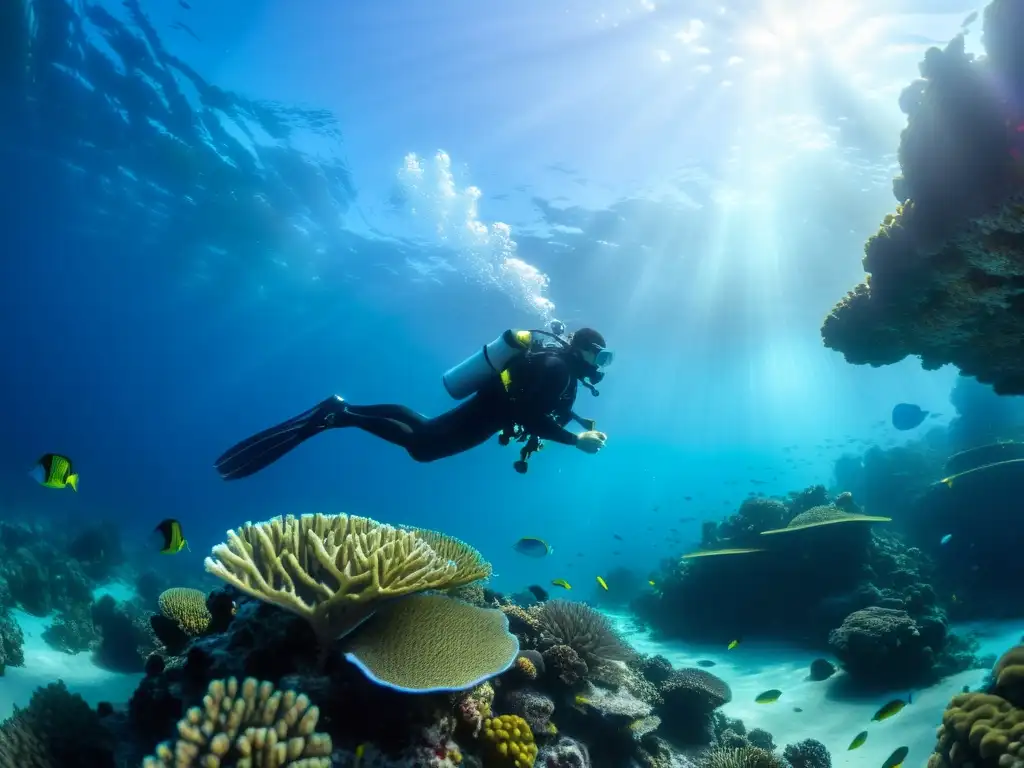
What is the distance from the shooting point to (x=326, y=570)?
3.61 m

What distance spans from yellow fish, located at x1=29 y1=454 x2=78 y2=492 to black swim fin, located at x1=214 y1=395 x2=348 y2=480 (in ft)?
4.79

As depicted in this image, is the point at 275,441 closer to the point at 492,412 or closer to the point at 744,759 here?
the point at 492,412

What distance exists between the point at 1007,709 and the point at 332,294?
3938cm

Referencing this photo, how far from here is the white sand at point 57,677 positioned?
7324 millimetres

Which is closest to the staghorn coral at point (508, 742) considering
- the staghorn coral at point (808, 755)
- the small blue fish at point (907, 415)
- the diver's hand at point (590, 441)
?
the diver's hand at point (590, 441)

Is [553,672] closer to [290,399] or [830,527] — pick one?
[830,527]

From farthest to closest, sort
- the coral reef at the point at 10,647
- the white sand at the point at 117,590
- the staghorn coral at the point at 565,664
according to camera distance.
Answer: the white sand at the point at 117,590, the coral reef at the point at 10,647, the staghorn coral at the point at 565,664

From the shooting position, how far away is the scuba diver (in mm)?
6812

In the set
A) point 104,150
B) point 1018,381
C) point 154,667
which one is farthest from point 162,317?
point 1018,381

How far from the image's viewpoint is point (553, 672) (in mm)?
5297

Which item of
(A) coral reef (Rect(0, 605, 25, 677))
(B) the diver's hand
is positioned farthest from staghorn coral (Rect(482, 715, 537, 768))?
(A) coral reef (Rect(0, 605, 25, 677))

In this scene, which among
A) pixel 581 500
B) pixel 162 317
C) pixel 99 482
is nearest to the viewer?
pixel 162 317

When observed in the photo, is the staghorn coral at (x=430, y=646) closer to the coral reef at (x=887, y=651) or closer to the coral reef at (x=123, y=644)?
the coral reef at (x=887, y=651)

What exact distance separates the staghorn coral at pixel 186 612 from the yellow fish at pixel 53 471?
1598 millimetres
